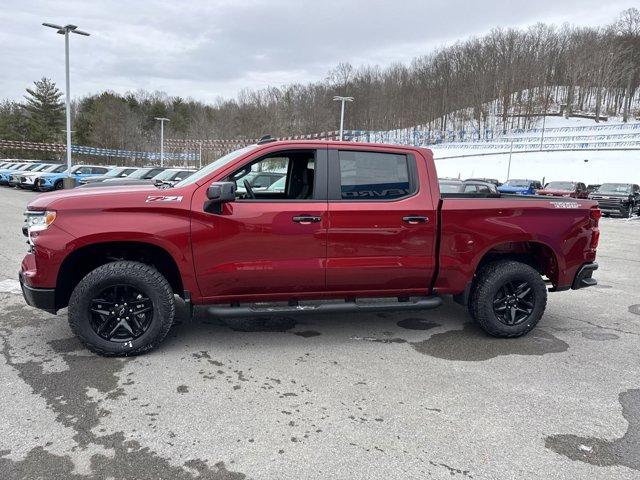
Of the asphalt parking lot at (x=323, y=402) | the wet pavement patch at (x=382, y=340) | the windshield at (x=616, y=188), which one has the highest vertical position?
the windshield at (x=616, y=188)

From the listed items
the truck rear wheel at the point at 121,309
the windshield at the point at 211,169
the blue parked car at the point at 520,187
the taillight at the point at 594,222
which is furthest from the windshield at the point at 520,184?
the truck rear wheel at the point at 121,309

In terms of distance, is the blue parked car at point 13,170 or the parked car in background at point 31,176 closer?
the parked car in background at point 31,176

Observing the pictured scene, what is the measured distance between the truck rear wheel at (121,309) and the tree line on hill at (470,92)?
63450 millimetres

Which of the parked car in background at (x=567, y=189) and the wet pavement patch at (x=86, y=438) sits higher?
the parked car in background at (x=567, y=189)

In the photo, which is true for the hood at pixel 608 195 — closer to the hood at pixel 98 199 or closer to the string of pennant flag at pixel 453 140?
the hood at pixel 98 199

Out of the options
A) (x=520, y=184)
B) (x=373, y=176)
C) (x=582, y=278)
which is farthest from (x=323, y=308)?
(x=520, y=184)

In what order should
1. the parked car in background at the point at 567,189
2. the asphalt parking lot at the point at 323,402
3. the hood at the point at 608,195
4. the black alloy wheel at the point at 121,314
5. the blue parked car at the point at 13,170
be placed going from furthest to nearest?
the blue parked car at the point at 13,170
the parked car in background at the point at 567,189
the hood at the point at 608,195
the black alloy wheel at the point at 121,314
the asphalt parking lot at the point at 323,402

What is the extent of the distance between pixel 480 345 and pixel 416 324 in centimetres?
82

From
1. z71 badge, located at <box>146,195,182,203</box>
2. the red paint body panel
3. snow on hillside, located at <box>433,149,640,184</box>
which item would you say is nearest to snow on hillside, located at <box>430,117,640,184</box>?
snow on hillside, located at <box>433,149,640,184</box>

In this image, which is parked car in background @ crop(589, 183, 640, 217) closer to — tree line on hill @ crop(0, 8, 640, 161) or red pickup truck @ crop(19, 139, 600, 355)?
red pickup truck @ crop(19, 139, 600, 355)

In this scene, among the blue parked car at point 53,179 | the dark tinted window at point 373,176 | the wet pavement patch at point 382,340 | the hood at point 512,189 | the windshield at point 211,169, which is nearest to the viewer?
the windshield at point 211,169

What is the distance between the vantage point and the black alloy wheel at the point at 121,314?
13.6 feet

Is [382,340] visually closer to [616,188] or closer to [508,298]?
[508,298]

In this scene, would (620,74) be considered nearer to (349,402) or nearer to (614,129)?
(614,129)
